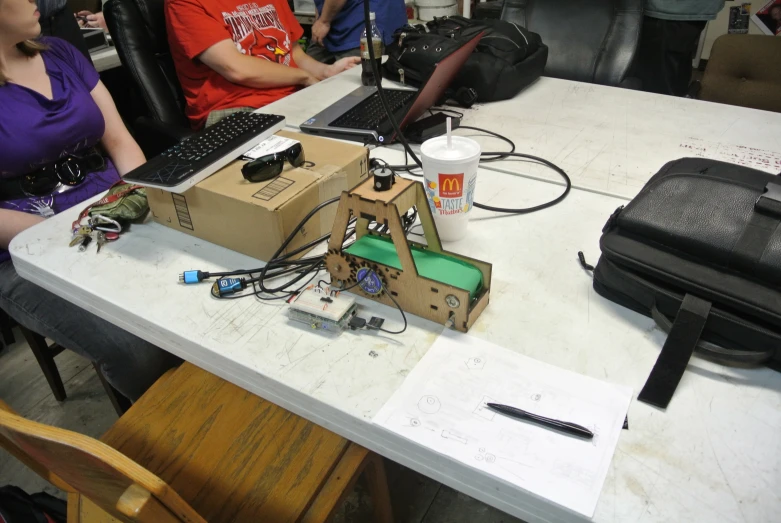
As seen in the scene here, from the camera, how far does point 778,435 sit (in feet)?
1.92

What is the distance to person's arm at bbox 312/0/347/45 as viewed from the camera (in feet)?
8.05

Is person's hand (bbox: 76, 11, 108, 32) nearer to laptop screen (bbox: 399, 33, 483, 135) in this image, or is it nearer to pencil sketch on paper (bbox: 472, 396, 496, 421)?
laptop screen (bbox: 399, 33, 483, 135)

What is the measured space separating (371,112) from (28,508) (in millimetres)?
1147

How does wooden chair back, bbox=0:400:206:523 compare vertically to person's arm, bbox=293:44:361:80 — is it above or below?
above

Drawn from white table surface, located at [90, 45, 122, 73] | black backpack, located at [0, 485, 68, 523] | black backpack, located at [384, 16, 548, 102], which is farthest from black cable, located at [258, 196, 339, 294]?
white table surface, located at [90, 45, 122, 73]

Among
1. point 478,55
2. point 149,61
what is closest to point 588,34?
point 478,55

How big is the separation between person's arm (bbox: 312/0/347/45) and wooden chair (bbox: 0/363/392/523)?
200cm

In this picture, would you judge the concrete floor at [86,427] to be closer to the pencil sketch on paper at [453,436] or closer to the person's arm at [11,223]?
the person's arm at [11,223]

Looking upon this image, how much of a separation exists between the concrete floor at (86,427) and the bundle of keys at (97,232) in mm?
823

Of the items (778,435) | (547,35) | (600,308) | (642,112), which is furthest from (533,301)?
(547,35)

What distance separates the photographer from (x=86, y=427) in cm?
156

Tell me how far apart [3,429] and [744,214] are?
36.7 inches

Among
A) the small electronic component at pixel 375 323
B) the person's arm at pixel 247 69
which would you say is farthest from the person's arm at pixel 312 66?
the small electronic component at pixel 375 323

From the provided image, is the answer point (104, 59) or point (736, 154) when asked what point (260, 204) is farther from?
point (104, 59)
